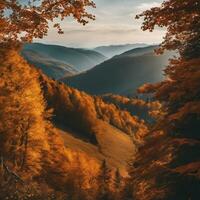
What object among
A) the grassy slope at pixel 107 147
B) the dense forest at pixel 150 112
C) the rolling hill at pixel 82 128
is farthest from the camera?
the rolling hill at pixel 82 128

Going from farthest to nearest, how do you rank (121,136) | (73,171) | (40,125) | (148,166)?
(121,136) → (73,171) → (40,125) → (148,166)

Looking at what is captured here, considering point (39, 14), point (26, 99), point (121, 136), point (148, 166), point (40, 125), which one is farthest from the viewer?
point (121, 136)

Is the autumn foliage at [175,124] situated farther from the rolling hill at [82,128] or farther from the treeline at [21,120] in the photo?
the rolling hill at [82,128]

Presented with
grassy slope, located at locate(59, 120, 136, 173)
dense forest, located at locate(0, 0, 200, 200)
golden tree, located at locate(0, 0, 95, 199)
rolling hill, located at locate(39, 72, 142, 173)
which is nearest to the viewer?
dense forest, located at locate(0, 0, 200, 200)

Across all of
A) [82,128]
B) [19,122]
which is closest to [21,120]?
[19,122]

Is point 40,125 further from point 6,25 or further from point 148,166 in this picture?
point 6,25

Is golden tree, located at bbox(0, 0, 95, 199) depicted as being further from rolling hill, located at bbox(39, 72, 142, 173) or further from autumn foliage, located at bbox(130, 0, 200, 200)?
rolling hill, located at bbox(39, 72, 142, 173)

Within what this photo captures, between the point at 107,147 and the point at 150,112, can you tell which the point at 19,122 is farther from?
the point at 107,147

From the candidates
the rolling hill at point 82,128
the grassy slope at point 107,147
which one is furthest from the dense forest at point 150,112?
the rolling hill at point 82,128

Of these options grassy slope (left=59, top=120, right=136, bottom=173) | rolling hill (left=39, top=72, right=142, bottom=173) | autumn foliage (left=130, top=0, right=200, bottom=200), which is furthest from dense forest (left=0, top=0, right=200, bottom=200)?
rolling hill (left=39, top=72, right=142, bottom=173)

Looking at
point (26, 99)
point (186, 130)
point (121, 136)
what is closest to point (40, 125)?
point (26, 99)

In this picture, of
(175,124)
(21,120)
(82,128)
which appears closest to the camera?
(175,124)
